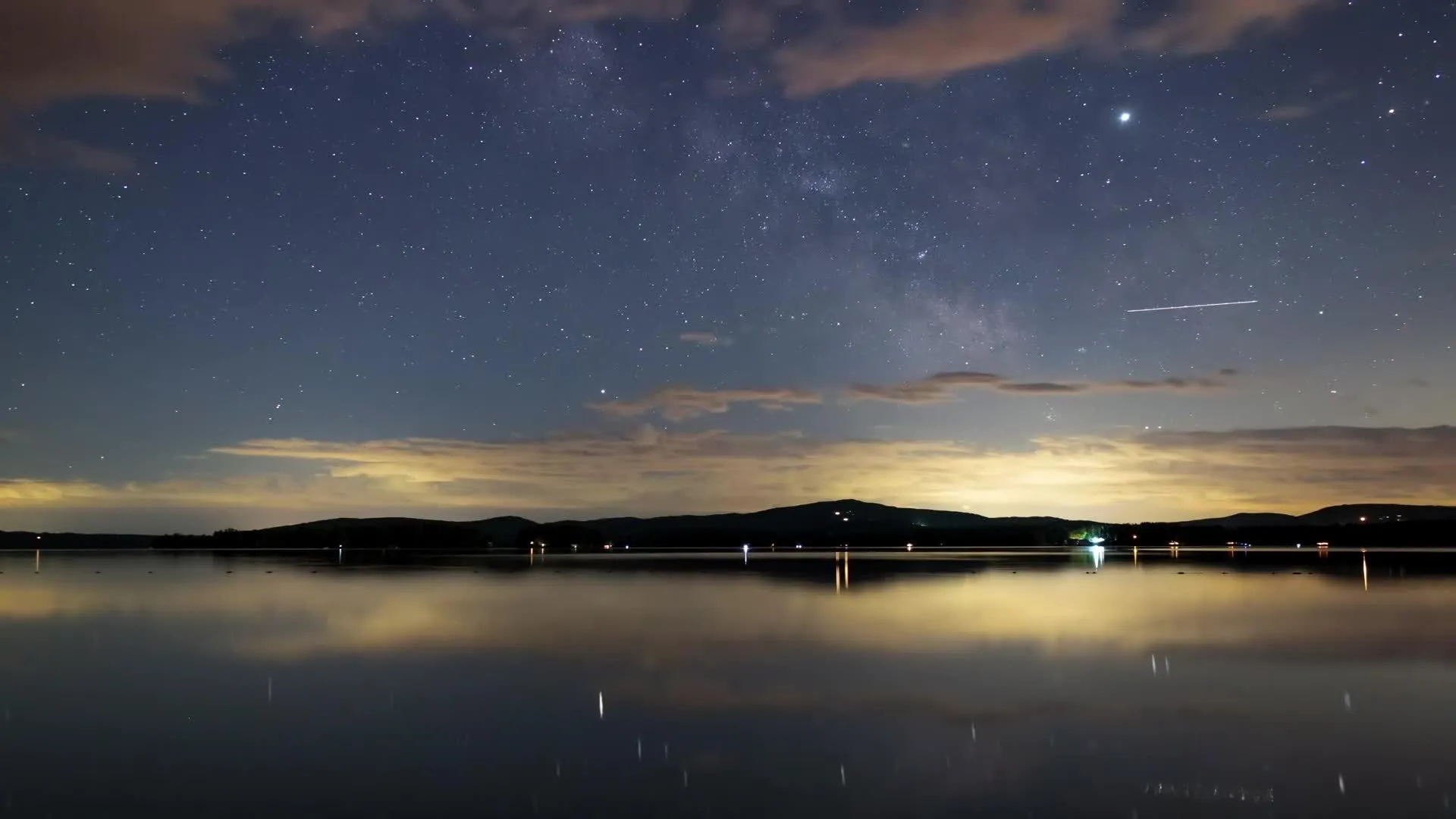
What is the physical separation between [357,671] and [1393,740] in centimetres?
1789

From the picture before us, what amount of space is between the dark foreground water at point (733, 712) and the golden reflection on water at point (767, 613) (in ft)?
0.93

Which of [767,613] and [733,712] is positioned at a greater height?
[733,712]

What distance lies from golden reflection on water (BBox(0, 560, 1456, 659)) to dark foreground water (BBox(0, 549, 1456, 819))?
0.28 meters

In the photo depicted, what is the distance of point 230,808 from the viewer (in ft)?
38.3

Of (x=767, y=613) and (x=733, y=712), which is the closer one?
(x=733, y=712)

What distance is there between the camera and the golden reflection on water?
88.7 ft

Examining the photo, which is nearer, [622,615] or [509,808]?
[509,808]

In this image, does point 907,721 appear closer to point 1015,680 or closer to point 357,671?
point 1015,680

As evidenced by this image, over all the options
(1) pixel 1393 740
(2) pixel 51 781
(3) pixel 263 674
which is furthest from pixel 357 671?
(1) pixel 1393 740

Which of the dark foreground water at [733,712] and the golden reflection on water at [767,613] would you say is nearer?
the dark foreground water at [733,712]

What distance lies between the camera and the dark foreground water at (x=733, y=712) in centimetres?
1208

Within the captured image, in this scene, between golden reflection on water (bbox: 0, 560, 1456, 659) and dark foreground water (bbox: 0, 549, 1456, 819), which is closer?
dark foreground water (bbox: 0, 549, 1456, 819)

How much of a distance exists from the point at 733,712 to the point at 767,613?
63.2 feet

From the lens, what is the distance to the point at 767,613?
119 ft
